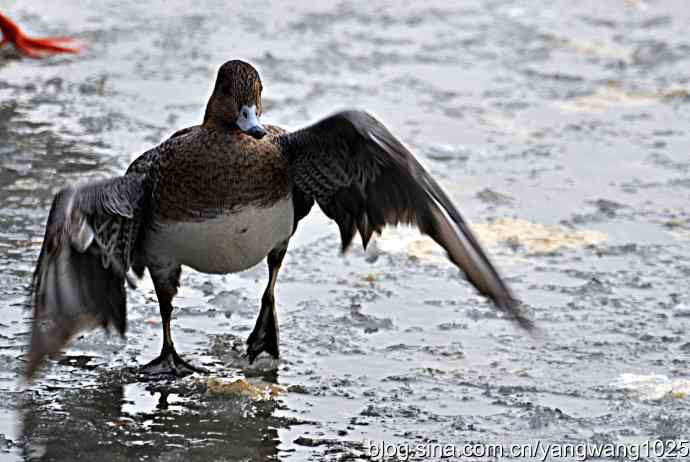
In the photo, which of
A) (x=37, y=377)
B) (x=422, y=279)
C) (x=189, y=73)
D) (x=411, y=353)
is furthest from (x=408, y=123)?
(x=37, y=377)

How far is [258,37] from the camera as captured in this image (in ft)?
34.0

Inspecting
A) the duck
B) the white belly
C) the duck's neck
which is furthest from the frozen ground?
the duck's neck

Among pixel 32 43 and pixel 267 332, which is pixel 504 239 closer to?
pixel 267 332

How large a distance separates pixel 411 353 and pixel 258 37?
5.04 metres

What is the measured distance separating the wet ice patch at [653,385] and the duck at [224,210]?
2.00 ft

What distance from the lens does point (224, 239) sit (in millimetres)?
5344

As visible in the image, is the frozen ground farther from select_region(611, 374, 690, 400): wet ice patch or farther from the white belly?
the white belly

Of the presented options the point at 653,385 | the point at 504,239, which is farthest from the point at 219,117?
the point at 504,239

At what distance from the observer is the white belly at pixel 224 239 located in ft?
17.5

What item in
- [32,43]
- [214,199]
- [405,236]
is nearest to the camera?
[214,199]

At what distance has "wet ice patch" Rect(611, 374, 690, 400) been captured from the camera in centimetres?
537

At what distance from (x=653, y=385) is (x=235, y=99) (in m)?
1.97

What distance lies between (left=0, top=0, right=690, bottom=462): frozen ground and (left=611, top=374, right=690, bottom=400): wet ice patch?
0.5 inches

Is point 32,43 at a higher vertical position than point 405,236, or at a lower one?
higher
